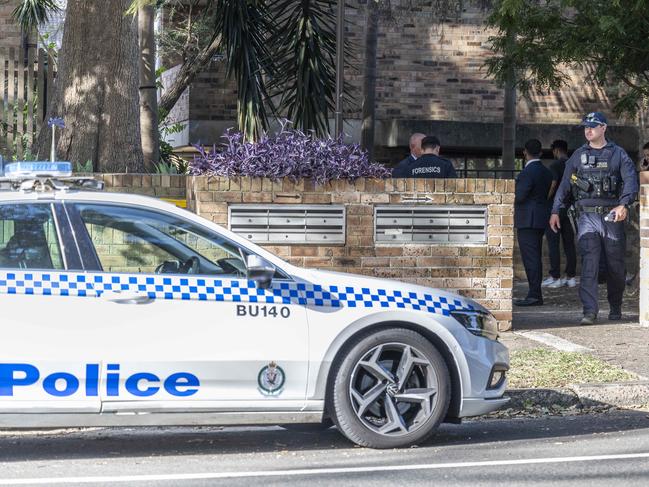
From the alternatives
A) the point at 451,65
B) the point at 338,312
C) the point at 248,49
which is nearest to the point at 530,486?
the point at 338,312

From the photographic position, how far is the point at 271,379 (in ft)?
20.8

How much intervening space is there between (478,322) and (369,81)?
541 inches

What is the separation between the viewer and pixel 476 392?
A: 21.7ft

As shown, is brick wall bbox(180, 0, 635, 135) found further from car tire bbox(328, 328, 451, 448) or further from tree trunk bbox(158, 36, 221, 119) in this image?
car tire bbox(328, 328, 451, 448)

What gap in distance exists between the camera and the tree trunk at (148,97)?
54.1ft

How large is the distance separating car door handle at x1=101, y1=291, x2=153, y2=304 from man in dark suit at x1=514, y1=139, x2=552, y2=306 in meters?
7.91

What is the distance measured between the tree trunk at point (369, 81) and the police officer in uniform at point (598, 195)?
8.91m

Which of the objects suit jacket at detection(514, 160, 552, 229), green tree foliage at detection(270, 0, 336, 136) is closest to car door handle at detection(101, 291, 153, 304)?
suit jacket at detection(514, 160, 552, 229)

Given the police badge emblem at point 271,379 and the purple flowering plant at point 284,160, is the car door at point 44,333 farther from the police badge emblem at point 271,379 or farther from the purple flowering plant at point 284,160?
the purple flowering plant at point 284,160

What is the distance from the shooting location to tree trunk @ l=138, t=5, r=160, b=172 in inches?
650

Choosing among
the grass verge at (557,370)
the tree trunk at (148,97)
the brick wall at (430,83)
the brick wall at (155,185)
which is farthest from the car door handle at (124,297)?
the brick wall at (430,83)

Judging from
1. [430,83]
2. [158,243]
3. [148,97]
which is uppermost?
[430,83]

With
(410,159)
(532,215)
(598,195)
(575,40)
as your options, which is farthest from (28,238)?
(575,40)

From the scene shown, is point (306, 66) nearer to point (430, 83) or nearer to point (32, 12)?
point (430, 83)
